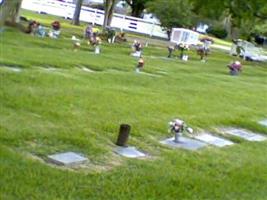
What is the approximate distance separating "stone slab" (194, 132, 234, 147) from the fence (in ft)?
113

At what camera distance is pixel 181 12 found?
4031 centimetres

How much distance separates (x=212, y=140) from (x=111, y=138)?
5.60 feet

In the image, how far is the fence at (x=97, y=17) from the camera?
43875 mm

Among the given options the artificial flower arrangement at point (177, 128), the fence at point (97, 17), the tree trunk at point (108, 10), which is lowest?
the artificial flower arrangement at point (177, 128)

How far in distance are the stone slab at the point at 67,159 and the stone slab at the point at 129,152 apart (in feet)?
2.04

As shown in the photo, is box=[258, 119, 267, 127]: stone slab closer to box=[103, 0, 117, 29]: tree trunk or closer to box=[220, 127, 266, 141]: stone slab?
box=[220, 127, 266, 141]: stone slab

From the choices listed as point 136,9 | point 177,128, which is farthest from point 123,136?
point 136,9

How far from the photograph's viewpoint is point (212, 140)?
827 cm

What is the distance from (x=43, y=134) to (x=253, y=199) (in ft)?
7.88

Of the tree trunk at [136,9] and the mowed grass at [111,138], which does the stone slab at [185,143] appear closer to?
the mowed grass at [111,138]

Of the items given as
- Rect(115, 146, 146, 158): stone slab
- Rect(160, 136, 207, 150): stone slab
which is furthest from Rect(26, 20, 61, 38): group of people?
Rect(115, 146, 146, 158): stone slab

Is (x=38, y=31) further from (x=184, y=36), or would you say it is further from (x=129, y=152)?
(x=129, y=152)

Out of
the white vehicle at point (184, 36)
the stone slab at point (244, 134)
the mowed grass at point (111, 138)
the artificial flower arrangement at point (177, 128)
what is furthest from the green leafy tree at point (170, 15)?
the artificial flower arrangement at point (177, 128)

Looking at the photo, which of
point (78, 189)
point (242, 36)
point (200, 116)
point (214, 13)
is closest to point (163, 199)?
point (78, 189)
